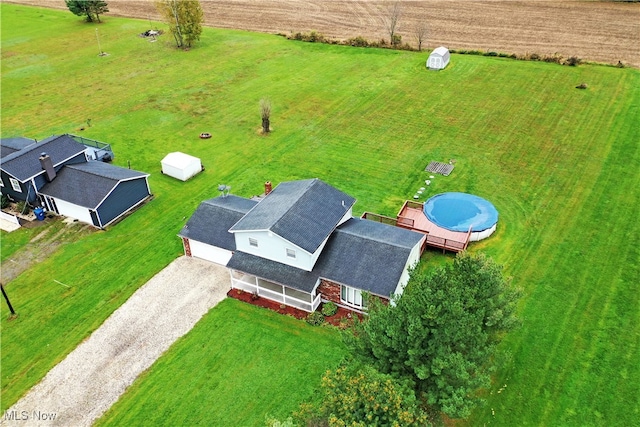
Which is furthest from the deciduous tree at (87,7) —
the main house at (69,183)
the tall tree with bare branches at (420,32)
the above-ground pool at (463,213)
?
the above-ground pool at (463,213)

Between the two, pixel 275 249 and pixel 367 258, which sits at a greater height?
pixel 367 258

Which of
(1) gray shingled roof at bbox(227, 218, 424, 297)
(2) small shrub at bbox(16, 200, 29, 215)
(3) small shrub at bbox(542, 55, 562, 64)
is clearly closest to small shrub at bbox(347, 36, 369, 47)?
(3) small shrub at bbox(542, 55, 562, 64)

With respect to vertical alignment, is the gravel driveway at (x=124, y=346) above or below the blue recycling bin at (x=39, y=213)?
below

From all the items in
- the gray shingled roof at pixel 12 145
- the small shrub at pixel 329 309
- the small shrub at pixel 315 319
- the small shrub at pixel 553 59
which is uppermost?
the small shrub at pixel 553 59

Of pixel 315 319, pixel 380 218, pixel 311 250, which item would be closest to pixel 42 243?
pixel 311 250

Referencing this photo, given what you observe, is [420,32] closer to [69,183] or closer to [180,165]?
[180,165]

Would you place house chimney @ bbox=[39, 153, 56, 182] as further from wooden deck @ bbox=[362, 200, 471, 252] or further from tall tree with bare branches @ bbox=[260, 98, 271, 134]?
wooden deck @ bbox=[362, 200, 471, 252]

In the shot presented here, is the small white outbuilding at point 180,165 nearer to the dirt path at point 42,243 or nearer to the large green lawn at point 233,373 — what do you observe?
the dirt path at point 42,243

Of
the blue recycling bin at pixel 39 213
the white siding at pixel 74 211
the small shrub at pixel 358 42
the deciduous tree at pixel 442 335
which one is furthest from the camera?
the small shrub at pixel 358 42
